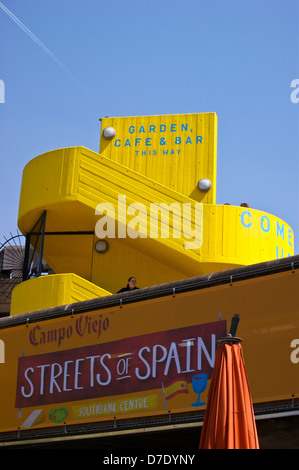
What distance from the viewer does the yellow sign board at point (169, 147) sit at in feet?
67.7

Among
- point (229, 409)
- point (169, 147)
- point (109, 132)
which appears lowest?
point (229, 409)

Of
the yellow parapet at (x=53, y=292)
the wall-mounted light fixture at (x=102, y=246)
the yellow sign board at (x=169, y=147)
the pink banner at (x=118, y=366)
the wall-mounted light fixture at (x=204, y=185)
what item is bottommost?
the pink banner at (x=118, y=366)

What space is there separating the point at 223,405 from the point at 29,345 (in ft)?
18.8

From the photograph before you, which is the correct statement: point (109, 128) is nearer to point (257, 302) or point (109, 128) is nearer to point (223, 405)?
point (257, 302)

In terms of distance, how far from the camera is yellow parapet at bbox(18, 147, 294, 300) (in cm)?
1830

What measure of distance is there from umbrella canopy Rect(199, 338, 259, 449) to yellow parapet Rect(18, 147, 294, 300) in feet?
31.7

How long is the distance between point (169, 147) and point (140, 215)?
337 centimetres

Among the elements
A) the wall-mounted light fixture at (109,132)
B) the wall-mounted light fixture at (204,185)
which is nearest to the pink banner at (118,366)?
the wall-mounted light fixture at (204,185)

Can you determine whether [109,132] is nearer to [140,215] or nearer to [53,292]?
[140,215]

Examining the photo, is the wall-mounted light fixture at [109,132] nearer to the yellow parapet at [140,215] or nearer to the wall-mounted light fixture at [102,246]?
the yellow parapet at [140,215]

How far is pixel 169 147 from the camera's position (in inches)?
829

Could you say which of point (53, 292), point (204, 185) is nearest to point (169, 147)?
point (204, 185)

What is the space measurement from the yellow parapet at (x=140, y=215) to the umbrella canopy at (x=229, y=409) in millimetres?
9658

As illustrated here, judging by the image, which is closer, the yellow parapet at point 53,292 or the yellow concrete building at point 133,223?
the yellow parapet at point 53,292
